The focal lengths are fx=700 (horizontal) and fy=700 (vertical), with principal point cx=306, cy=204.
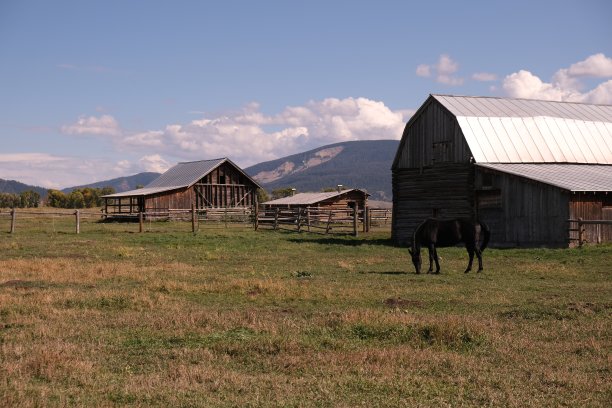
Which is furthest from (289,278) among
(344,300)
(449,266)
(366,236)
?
(366,236)

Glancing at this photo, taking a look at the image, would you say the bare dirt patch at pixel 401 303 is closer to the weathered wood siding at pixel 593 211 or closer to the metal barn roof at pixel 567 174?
the metal barn roof at pixel 567 174

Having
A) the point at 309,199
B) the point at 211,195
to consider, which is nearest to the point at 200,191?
the point at 211,195

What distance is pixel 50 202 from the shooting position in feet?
387

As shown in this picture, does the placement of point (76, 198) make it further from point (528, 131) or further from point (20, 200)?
point (528, 131)

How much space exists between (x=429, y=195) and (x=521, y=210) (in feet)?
21.0

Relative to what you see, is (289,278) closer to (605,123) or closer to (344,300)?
(344,300)

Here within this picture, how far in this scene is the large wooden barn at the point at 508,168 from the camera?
30.4 meters

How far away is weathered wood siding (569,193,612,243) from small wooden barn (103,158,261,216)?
36.5 m

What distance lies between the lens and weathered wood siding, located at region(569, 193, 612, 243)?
29.8 m

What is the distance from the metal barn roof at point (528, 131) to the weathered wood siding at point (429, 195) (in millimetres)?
1618

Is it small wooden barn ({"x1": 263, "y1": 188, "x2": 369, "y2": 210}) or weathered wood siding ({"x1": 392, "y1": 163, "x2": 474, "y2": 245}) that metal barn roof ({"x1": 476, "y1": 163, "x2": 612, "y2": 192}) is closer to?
weathered wood siding ({"x1": 392, "y1": 163, "x2": 474, "y2": 245})

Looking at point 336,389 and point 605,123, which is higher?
point 605,123

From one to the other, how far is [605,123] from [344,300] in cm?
3055

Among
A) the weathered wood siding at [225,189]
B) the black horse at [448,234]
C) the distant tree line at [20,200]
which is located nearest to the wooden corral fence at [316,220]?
the weathered wood siding at [225,189]
